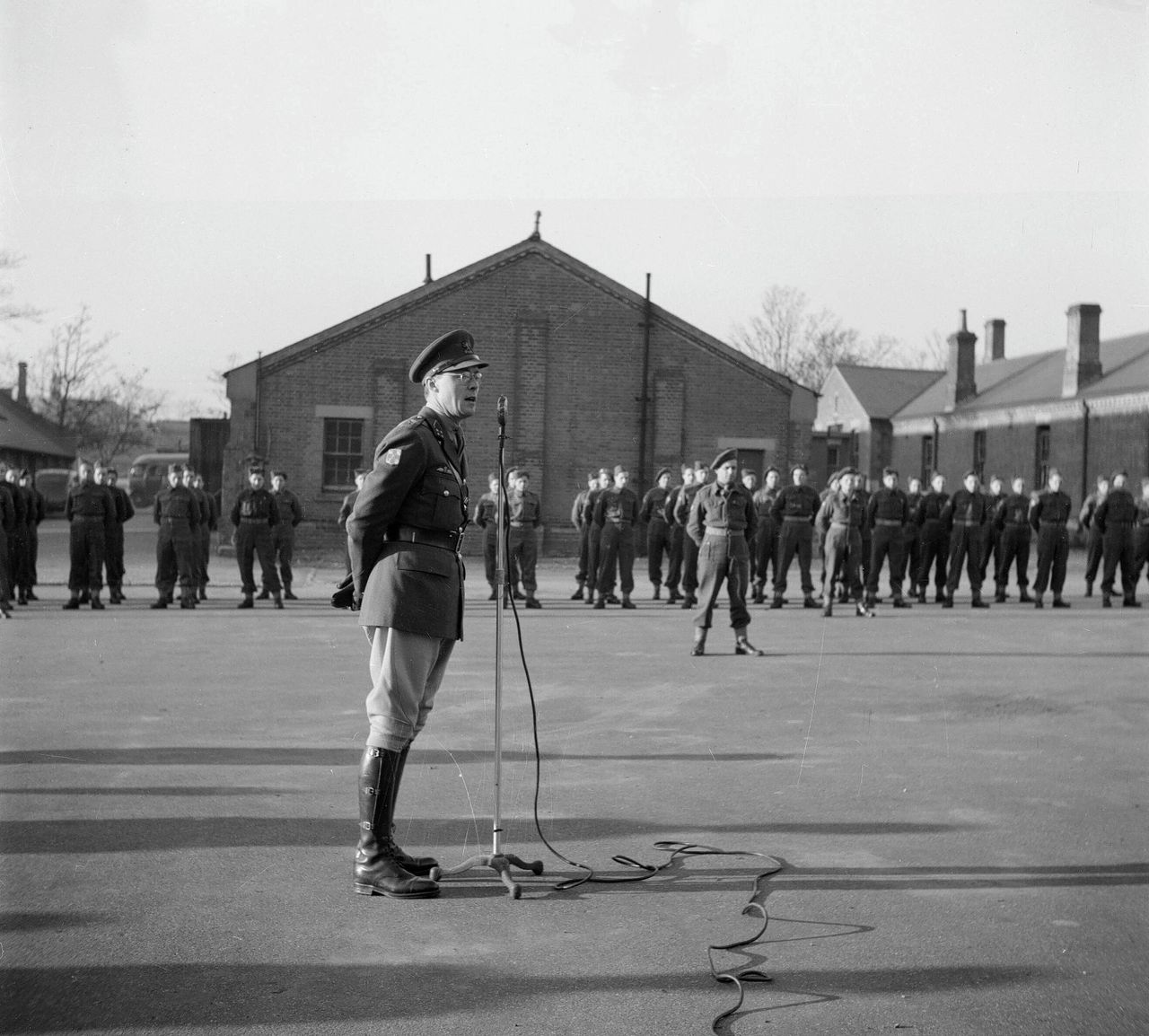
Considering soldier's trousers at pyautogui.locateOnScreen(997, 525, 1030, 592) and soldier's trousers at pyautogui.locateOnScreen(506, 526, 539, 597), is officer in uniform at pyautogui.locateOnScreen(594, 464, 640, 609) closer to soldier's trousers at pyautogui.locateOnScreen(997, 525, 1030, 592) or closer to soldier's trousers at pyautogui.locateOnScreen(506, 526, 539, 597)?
soldier's trousers at pyautogui.locateOnScreen(506, 526, 539, 597)

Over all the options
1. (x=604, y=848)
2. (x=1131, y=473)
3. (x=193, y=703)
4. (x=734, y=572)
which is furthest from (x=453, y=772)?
(x=1131, y=473)

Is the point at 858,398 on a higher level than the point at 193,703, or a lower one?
higher

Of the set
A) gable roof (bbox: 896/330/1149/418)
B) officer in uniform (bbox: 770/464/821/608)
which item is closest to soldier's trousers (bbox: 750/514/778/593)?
officer in uniform (bbox: 770/464/821/608)

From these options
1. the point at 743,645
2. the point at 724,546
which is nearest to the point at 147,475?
the point at 724,546

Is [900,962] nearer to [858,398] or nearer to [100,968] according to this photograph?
[100,968]

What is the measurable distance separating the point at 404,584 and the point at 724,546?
8.44 m

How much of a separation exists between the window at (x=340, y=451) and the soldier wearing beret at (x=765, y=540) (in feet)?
39.7

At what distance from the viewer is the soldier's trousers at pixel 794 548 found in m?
19.2

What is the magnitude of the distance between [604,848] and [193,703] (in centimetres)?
478

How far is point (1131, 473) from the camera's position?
37375 millimetres

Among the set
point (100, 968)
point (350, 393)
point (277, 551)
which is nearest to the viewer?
point (100, 968)

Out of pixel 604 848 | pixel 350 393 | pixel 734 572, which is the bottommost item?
pixel 604 848

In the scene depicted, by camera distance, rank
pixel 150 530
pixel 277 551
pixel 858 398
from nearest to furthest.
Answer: pixel 277 551, pixel 150 530, pixel 858 398

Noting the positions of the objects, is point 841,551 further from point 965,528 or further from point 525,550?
point 525,550
